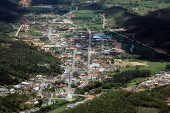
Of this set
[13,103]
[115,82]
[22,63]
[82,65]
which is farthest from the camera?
[82,65]

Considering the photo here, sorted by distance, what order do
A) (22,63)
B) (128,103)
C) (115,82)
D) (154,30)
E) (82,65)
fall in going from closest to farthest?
(128,103) < (115,82) < (22,63) < (82,65) < (154,30)

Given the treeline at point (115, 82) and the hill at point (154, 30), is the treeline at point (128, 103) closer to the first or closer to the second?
the treeline at point (115, 82)

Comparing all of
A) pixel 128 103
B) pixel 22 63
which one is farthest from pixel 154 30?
pixel 128 103

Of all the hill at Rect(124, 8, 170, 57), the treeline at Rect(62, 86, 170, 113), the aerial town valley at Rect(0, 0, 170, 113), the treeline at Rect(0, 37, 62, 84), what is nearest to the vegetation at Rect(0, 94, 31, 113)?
the aerial town valley at Rect(0, 0, 170, 113)

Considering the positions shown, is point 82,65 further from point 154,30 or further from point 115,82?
point 154,30

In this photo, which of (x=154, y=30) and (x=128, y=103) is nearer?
(x=128, y=103)

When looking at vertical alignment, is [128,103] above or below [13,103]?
above

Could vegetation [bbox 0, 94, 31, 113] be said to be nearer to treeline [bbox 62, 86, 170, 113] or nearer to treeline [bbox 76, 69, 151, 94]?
treeline [bbox 62, 86, 170, 113]

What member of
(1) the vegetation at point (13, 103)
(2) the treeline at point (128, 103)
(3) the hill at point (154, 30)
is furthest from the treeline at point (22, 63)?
(2) the treeline at point (128, 103)

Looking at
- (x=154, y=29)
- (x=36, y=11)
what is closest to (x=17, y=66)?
(x=154, y=29)
